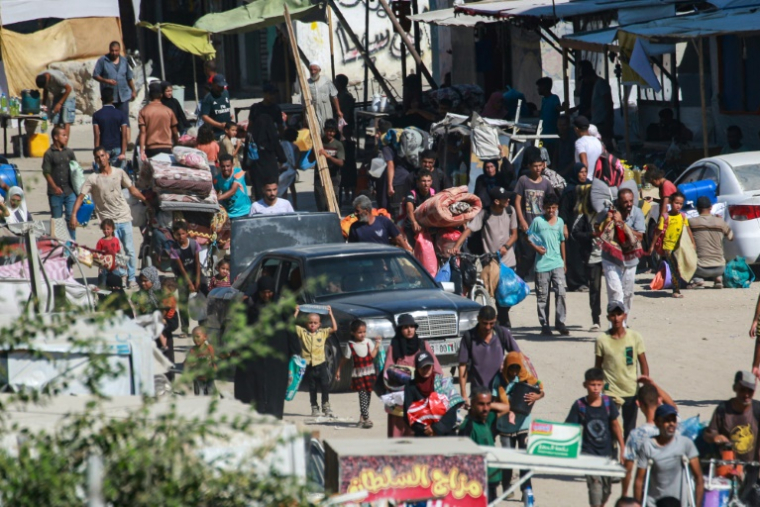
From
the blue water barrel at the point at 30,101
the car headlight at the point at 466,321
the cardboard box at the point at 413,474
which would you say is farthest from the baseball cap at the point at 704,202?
the blue water barrel at the point at 30,101

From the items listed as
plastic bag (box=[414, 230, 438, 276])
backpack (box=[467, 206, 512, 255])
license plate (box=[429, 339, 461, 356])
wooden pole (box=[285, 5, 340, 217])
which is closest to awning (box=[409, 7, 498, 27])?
wooden pole (box=[285, 5, 340, 217])

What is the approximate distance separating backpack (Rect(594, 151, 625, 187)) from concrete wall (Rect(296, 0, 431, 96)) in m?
19.0

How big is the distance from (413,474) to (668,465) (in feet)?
7.69

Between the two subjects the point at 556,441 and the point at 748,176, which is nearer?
the point at 556,441

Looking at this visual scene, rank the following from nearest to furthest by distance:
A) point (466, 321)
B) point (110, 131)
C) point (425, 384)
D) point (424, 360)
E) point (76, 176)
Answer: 1. point (424, 360)
2. point (425, 384)
3. point (466, 321)
4. point (76, 176)
5. point (110, 131)

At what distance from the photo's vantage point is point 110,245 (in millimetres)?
15664

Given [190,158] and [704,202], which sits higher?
[190,158]

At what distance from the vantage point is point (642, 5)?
22141 mm

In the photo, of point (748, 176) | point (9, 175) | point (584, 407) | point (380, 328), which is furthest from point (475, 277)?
point (9, 175)

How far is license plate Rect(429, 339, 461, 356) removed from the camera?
11938 mm

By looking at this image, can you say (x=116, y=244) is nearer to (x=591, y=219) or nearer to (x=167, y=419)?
(x=591, y=219)

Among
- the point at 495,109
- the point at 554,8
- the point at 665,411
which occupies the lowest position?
the point at 665,411

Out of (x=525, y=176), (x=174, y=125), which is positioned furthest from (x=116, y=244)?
(x=525, y=176)

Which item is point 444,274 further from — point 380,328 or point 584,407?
point 584,407
